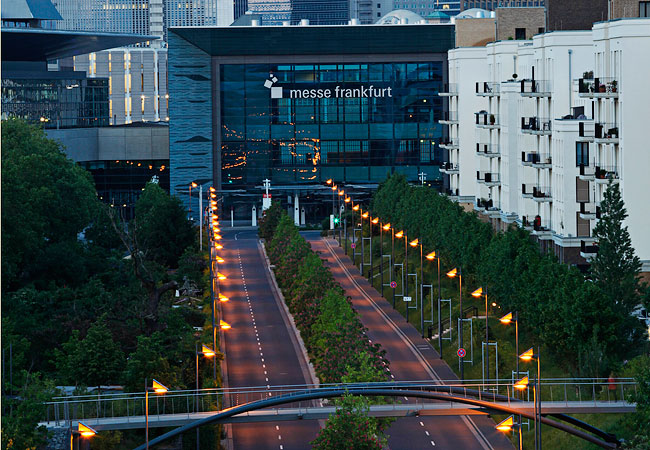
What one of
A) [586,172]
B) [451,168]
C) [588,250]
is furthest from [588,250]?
[451,168]

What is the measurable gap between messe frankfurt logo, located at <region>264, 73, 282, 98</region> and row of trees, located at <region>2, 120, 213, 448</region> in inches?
1349

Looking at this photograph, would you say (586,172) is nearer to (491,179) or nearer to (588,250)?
(588,250)

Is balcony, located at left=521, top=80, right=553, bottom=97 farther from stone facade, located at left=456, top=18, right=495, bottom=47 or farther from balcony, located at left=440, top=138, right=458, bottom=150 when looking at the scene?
stone facade, located at left=456, top=18, right=495, bottom=47

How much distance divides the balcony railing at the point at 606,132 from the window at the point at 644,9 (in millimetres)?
9171

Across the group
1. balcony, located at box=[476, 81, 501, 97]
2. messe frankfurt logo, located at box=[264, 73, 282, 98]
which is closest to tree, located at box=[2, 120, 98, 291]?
balcony, located at box=[476, 81, 501, 97]

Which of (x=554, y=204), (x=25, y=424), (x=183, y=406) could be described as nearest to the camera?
(x=25, y=424)

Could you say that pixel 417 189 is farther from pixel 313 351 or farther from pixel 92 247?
pixel 313 351

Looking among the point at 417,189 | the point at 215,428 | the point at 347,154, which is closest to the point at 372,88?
the point at 347,154

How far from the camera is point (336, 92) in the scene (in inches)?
7717

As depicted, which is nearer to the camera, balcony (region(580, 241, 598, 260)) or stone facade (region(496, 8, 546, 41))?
balcony (region(580, 241, 598, 260))

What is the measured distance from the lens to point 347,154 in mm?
198375

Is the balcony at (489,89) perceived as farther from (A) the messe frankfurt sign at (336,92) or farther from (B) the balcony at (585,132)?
(A) the messe frankfurt sign at (336,92)

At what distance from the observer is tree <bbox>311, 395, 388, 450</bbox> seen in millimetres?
63188

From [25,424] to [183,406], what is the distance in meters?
9.23
